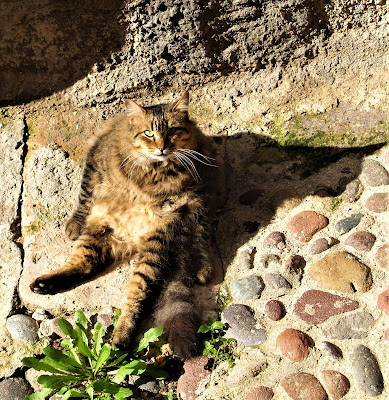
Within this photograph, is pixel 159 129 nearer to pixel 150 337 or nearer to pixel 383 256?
pixel 150 337

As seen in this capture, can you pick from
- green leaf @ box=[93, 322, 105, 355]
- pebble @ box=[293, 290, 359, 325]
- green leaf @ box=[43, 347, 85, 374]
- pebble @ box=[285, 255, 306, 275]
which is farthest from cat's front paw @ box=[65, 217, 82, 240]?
pebble @ box=[293, 290, 359, 325]

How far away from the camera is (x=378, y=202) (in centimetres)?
313

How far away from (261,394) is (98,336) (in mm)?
948

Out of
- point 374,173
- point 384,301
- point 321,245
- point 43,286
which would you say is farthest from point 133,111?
point 384,301

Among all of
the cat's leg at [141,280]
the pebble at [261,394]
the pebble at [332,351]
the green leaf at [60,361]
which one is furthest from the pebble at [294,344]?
the green leaf at [60,361]

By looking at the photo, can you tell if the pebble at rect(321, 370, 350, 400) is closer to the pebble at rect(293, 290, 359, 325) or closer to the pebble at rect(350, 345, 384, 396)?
the pebble at rect(350, 345, 384, 396)

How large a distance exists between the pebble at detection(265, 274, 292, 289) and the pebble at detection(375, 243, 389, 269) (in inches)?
21.5

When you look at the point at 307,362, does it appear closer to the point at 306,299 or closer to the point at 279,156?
the point at 306,299

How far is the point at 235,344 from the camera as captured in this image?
273cm

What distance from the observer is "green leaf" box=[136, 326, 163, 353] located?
8.92ft

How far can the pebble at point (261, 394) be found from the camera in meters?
2.46

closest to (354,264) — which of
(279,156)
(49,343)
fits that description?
(279,156)

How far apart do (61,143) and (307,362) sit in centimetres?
240

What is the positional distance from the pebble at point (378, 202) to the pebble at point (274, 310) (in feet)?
2.96
